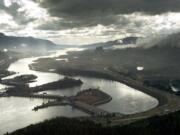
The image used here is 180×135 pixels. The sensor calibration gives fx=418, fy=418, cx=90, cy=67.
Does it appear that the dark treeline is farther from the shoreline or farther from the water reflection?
the water reflection

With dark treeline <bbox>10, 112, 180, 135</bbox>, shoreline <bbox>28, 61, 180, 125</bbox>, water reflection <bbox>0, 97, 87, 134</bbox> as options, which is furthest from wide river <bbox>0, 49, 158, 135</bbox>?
dark treeline <bbox>10, 112, 180, 135</bbox>

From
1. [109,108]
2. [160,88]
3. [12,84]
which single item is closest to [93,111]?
[109,108]

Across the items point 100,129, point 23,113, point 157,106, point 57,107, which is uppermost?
point 100,129

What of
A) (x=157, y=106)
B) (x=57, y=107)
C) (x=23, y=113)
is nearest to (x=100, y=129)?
(x=23, y=113)

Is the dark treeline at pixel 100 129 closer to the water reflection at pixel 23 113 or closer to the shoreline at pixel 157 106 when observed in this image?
the shoreline at pixel 157 106

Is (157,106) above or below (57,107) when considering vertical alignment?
below

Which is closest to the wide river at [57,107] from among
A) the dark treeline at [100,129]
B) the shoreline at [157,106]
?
the shoreline at [157,106]

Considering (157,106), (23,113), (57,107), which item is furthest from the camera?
(157,106)

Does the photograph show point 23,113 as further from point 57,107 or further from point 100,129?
point 100,129
